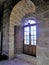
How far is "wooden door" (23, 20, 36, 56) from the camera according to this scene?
5.02 m

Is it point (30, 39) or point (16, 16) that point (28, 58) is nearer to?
point (30, 39)

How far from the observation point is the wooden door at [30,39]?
502 cm

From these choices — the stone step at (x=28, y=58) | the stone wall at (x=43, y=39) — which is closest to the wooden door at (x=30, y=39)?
the stone step at (x=28, y=58)

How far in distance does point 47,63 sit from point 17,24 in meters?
2.73

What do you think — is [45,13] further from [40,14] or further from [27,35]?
[27,35]

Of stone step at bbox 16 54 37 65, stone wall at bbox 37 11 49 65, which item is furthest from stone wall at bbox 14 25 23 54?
stone wall at bbox 37 11 49 65

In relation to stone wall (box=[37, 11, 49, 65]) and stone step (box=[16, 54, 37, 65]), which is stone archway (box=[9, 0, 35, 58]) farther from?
stone wall (box=[37, 11, 49, 65])

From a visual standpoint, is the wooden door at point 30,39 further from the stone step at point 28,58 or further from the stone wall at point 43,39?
the stone wall at point 43,39

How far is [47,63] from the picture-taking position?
2.90 meters

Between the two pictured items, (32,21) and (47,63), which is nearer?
(47,63)

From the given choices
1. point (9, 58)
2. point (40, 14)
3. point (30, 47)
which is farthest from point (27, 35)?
point (40, 14)

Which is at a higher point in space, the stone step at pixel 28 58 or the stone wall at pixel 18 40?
the stone wall at pixel 18 40

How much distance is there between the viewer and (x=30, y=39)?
204 inches

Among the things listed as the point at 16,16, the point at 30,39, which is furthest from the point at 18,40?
the point at 16,16
